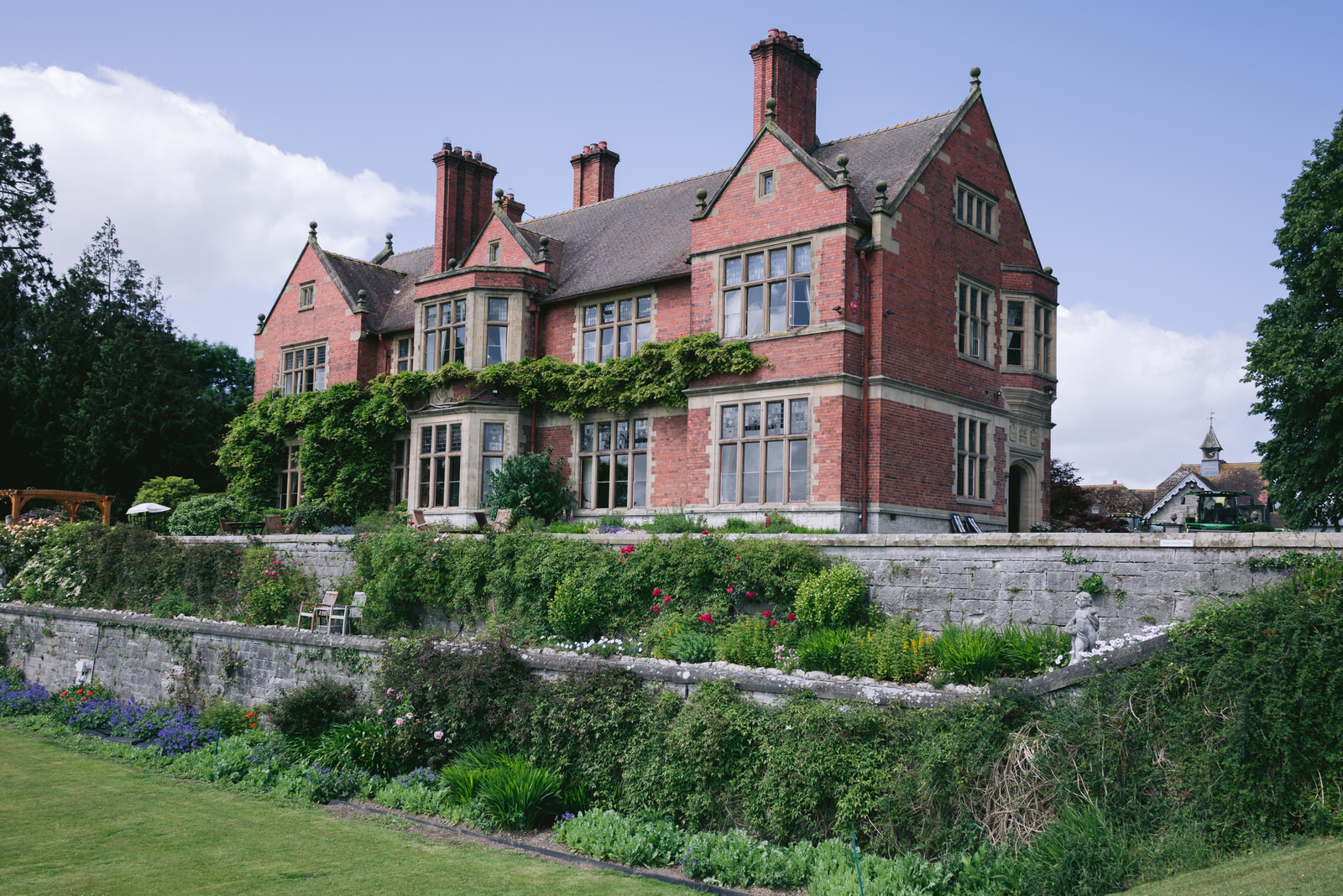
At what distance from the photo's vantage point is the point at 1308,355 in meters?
24.4

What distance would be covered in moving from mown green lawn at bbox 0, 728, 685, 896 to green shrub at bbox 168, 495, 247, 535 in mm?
14758

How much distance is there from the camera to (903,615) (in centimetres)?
1359

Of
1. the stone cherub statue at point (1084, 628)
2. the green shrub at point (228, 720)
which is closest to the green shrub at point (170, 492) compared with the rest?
the green shrub at point (228, 720)

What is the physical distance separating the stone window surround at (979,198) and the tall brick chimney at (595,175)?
11.8 metres

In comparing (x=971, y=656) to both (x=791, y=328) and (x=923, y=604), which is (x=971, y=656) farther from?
(x=791, y=328)

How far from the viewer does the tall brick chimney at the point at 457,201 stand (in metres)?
29.3

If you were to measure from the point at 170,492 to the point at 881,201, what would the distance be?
24.5 m

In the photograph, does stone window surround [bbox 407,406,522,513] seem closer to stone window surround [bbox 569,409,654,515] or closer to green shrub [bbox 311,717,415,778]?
stone window surround [bbox 569,409,654,515]

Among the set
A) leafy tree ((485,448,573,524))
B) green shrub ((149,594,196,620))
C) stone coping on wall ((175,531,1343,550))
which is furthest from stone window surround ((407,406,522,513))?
stone coping on wall ((175,531,1343,550))

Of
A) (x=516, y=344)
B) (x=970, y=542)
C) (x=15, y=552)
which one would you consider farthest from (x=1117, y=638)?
(x=15, y=552)

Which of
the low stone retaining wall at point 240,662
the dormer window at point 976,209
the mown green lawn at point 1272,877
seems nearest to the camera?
the mown green lawn at point 1272,877

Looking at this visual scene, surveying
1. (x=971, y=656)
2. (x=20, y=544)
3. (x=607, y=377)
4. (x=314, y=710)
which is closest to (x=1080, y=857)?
(x=971, y=656)

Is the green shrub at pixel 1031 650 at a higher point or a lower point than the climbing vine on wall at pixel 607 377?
lower

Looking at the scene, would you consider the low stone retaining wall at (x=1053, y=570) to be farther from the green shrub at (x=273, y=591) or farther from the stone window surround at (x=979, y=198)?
the green shrub at (x=273, y=591)
